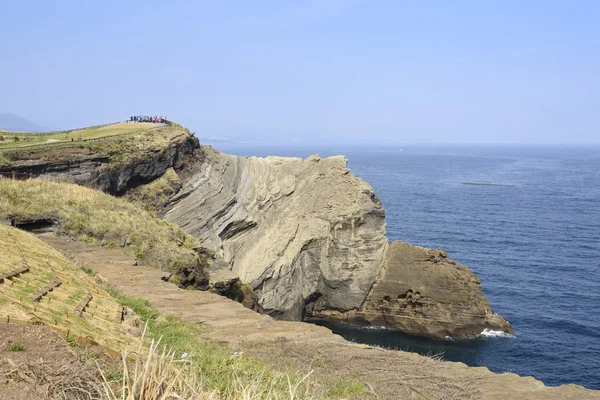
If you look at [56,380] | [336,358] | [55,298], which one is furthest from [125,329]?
[336,358]

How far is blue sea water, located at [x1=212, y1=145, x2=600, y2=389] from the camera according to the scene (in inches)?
1443

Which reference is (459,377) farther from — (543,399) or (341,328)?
(341,328)

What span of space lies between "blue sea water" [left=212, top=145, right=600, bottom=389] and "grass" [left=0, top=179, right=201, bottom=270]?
18.0 m

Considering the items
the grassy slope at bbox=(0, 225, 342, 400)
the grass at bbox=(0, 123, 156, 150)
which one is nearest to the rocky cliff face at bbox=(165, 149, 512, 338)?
the grass at bbox=(0, 123, 156, 150)

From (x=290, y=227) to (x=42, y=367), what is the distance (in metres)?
36.2

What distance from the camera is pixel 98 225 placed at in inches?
1009

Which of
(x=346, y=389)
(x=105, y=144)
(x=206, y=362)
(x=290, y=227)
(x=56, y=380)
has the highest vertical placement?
(x=105, y=144)

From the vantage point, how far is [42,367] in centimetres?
700

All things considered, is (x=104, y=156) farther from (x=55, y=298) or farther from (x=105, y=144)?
(x=55, y=298)

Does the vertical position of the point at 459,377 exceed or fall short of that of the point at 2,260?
it falls short

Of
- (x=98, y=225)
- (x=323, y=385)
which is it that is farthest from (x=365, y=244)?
(x=323, y=385)

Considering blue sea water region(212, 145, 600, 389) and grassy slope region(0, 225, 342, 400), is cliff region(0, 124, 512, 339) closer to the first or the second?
blue sea water region(212, 145, 600, 389)

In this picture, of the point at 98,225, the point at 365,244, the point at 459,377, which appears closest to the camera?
the point at 459,377

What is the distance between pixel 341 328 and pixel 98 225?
75.2 ft
